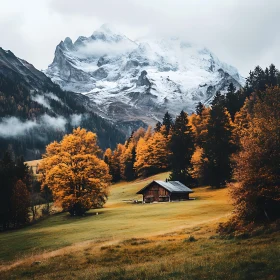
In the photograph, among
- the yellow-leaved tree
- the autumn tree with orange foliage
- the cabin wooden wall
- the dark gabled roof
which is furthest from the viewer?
the cabin wooden wall

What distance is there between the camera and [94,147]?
68.2m

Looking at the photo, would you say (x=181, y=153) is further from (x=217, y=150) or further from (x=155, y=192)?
(x=155, y=192)

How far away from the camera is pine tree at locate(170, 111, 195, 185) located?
295 ft

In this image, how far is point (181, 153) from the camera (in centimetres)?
9088

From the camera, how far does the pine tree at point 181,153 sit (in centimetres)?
9000

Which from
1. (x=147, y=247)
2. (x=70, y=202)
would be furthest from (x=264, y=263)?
(x=70, y=202)

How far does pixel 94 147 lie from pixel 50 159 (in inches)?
323

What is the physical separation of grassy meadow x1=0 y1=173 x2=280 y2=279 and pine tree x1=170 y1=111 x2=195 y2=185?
4028 cm

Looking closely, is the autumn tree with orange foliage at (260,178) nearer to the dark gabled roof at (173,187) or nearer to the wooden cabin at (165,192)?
the dark gabled roof at (173,187)

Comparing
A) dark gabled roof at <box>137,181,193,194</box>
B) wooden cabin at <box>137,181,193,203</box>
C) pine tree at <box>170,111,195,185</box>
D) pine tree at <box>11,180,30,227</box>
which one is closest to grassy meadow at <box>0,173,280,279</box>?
pine tree at <box>11,180,30,227</box>

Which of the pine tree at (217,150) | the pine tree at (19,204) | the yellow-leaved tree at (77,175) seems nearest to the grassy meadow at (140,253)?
the yellow-leaved tree at (77,175)

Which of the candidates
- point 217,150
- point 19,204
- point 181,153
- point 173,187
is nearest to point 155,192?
point 173,187

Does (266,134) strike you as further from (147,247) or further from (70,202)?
(70,202)

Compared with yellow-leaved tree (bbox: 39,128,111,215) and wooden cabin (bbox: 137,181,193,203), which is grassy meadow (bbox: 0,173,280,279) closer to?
yellow-leaved tree (bbox: 39,128,111,215)
